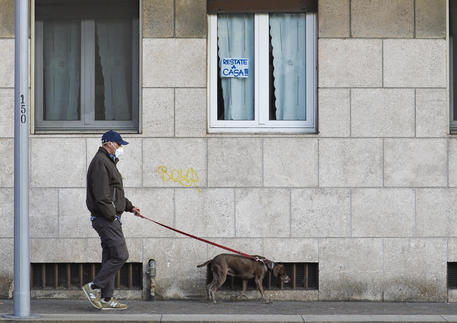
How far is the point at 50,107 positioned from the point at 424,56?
4963mm

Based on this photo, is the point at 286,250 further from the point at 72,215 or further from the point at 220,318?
the point at 72,215

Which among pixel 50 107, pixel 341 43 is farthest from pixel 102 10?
pixel 341 43

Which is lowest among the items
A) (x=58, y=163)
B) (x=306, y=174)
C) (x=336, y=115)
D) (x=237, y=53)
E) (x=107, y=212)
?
(x=107, y=212)

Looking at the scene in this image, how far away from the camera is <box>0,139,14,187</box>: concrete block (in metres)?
10.2

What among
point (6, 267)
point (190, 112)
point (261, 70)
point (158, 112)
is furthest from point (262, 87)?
point (6, 267)

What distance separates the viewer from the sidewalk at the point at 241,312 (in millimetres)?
8508

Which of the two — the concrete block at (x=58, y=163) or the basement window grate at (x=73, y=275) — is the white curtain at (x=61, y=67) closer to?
the concrete block at (x=58, y=163)

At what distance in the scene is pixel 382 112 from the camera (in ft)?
33.6

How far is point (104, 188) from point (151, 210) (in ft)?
4.99

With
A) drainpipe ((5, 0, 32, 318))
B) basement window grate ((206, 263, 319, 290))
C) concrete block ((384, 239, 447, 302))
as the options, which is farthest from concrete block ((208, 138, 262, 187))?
drainpipe ((5, 0, 32, 318))

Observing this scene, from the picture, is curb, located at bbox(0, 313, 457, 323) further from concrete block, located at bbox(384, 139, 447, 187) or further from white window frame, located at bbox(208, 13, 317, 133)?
white window frame, located at bbox(208, 13, 317, 133)

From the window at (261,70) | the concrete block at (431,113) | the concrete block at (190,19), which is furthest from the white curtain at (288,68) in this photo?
the concrete block at (431,113)

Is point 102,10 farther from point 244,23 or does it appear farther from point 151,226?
point 151,226

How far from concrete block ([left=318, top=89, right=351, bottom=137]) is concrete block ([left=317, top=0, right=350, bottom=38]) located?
29.3 inches
